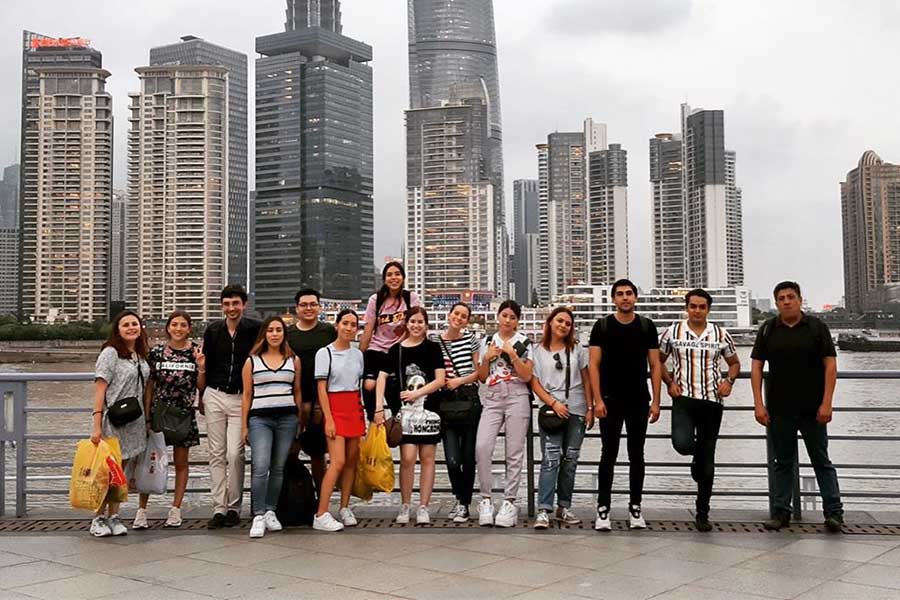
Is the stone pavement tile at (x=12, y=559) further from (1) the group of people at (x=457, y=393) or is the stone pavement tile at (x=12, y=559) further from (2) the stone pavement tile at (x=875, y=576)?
(2) the stone pavement tile at (x=875, y=576)

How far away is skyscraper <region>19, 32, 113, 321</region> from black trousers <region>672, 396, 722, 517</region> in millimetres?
135655

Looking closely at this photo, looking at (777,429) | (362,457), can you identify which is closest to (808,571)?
(777,429)

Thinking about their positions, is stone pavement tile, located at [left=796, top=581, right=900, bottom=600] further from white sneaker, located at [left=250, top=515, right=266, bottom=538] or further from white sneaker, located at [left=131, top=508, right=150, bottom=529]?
white sneaker, located at [left=131, top=508, right=150, bottom=529]

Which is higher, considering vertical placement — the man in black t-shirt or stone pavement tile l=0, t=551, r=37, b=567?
the man in black t-shirt

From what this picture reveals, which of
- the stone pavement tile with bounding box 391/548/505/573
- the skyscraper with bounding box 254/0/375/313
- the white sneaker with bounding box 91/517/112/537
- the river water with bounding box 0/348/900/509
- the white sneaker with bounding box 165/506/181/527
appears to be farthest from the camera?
the skyscraper with bounding box 254/0/375/313

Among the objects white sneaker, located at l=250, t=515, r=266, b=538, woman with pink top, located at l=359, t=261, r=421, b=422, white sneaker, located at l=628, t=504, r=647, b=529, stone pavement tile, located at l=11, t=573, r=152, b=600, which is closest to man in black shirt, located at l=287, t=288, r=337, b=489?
woman with pink top, located at l=359, t=261, r=421, b=422

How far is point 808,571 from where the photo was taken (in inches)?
187

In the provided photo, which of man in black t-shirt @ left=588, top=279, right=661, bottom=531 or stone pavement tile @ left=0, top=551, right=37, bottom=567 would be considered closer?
stone pavement tile @ left=0, top=551, right=37, bottom=567

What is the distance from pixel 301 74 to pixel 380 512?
180514mm

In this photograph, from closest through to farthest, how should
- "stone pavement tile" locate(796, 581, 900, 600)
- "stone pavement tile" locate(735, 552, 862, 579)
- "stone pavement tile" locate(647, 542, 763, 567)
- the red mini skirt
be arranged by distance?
"stone pavement tile" locate(796, 581, 900, 600) → "stone pavement tile" locate(735, 552, 862, 579) → "stone pavement tile" locate(647, 542, 763, 567) → the red mini skirt

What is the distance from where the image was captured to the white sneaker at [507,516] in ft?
19.6

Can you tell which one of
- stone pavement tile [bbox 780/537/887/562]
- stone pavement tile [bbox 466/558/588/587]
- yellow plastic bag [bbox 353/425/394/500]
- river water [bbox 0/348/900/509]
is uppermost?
yellow plastic bag [bbox 353/425/394/500]

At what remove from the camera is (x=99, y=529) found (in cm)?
581

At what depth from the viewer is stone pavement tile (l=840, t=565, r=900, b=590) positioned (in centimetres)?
449
